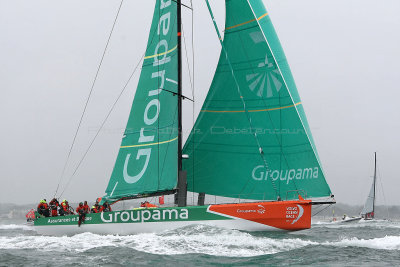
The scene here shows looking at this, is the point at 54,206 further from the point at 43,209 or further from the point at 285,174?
the point at 285,174

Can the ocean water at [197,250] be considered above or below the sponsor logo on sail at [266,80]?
below

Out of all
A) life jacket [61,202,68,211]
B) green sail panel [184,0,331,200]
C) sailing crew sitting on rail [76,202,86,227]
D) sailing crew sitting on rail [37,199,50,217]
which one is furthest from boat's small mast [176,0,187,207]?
sailing crew sitting on rail [37,199,50,217]

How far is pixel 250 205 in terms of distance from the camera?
48.2 ft

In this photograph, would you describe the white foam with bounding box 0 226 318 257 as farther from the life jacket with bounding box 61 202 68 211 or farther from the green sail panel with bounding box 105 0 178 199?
the life jacket with bounding box 61 202 68 211

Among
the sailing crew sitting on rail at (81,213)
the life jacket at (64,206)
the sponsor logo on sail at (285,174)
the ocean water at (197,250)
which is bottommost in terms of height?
the ocean water at (197,250)

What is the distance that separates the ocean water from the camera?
36.1ft

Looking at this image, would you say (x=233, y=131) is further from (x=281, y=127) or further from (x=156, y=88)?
(x=156, y=88)

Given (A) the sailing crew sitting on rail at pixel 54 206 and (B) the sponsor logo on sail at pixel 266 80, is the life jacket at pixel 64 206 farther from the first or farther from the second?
(B) the sponsor logo on sail at pixel 266 80

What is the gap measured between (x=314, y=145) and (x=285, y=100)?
1866mm

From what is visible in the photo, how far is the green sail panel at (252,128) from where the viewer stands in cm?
1620

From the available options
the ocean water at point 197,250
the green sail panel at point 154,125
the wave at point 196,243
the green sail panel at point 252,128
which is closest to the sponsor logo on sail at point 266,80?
the green sail panel at point 252,128

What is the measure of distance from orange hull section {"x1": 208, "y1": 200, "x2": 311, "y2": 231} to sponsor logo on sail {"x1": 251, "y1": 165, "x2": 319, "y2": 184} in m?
1.51

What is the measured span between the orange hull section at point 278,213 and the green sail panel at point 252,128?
1.35 m

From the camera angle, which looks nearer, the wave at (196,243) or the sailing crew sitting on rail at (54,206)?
the wave at (196,243)
